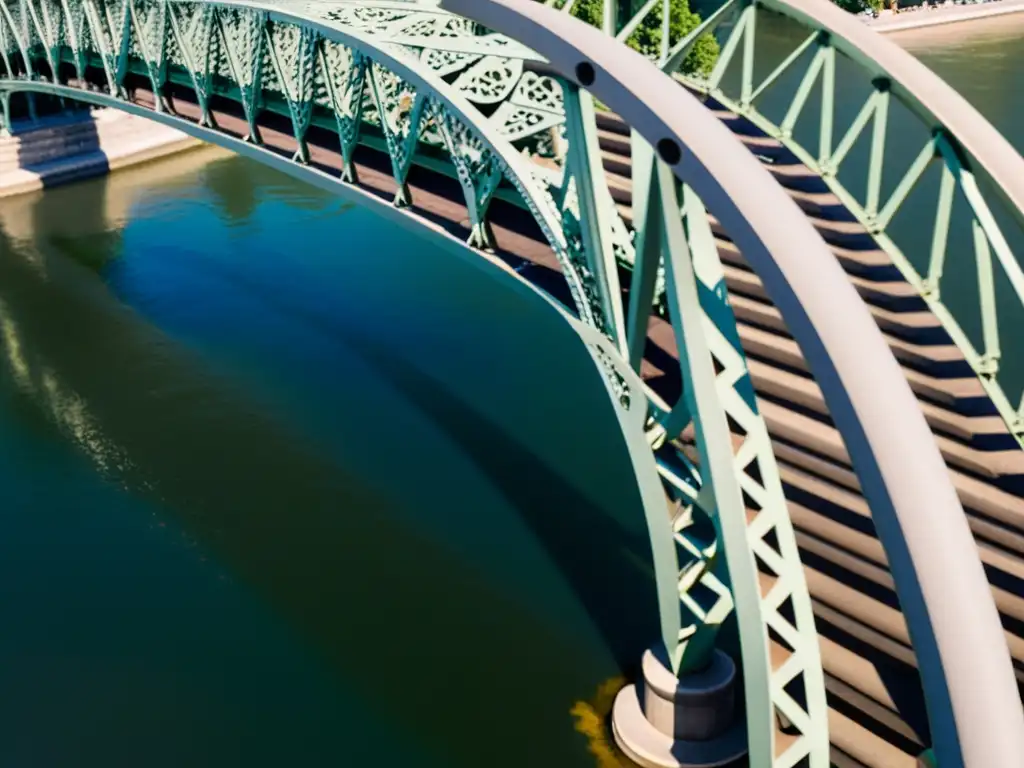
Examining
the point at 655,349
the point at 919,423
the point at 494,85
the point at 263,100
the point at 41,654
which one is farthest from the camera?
the point at 263,100

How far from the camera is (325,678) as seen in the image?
54.5ft

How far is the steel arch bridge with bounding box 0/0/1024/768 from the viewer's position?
762 centimetres

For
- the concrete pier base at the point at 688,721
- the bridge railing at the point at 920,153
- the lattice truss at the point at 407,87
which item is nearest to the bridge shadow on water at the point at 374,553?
the concrete pier base at the point at 688,721

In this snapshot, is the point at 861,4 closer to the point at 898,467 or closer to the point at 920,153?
the point at 920,153

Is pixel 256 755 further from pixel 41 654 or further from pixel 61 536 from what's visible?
pixel 61 536

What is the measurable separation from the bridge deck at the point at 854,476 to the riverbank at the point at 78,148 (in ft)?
115

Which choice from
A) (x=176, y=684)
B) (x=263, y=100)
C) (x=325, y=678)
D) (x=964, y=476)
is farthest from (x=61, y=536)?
(x=964, y=476)

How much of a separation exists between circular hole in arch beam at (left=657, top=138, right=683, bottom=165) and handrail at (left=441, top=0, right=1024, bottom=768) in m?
0.26

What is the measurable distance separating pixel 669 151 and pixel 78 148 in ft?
143

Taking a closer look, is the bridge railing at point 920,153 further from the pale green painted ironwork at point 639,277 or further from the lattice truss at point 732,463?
the lattice truss at point 732,463

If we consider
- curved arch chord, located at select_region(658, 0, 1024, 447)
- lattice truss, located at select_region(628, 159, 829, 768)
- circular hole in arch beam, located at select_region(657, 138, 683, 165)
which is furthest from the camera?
curved arch chord, located at select_region(658, 0, 1024, 447)

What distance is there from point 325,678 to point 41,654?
16.6 ft

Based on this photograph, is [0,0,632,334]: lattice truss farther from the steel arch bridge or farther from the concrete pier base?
the concrete pier base

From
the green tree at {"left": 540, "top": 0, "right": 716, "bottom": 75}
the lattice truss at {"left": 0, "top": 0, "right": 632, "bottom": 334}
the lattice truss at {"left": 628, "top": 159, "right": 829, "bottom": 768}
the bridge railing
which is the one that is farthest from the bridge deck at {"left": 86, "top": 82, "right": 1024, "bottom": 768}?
the green tree at {"left": 540, "top": 0, "right": 716, "bottom": 75}
